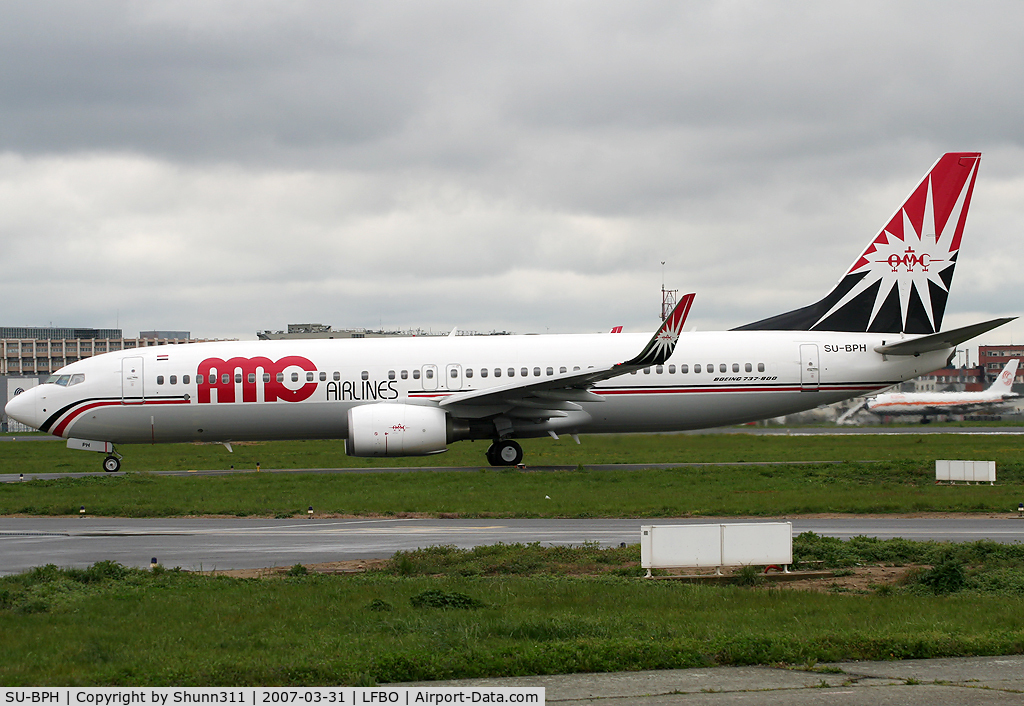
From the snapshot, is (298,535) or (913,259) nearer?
(298,535)

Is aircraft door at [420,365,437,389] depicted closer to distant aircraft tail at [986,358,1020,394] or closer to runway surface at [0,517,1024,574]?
runway surface at [0,517,1024,574]

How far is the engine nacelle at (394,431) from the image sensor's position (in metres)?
29.0

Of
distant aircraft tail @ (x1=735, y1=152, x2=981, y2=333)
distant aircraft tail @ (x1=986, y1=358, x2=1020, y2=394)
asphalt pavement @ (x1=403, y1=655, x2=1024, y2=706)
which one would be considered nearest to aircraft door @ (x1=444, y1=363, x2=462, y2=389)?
distant aircraft tail @ (x1=735, y1=152, x2=981, y2=333)

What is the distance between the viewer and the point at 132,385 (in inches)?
1252

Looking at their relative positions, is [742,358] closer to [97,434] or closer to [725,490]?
[725,490]

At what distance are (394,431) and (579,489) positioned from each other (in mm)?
6292

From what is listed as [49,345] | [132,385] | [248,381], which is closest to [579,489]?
[248,381]

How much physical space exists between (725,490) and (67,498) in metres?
15.9

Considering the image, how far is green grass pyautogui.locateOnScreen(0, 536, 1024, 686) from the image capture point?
864 centimetres

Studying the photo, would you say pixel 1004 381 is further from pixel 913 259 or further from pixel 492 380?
pixel 492 380

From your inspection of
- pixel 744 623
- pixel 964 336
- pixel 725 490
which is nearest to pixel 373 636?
pixel 744 623

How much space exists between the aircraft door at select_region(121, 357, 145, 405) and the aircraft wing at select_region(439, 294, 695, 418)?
31.1ft
